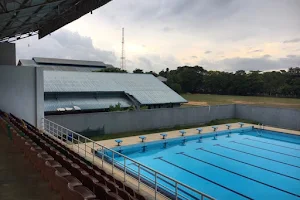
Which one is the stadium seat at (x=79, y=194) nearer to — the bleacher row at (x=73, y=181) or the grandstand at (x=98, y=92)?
the bleacher row at (x=73, y=181)

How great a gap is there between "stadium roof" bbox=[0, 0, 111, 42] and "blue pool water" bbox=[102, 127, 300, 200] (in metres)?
4.93

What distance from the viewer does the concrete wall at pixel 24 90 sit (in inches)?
348

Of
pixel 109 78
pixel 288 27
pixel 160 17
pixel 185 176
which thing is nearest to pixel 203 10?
pixel 160 17

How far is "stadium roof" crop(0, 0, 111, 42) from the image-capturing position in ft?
20.2

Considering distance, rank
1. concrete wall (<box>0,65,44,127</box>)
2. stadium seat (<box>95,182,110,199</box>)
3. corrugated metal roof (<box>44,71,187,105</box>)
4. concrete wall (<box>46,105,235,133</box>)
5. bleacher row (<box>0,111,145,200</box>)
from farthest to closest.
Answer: corrugated metal roof (<box>44,71,187,105</box>) < concrete wall (<box>46,105,235,133</box>) < concrete wall (<box>0,65,44,127</box>) < stadium seat (<box>95,182,110,199</box>) < bleacher row (<box>0,111,145,200</box>)

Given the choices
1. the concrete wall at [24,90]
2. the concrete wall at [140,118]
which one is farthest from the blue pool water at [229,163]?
the concrete wall at [24,90]

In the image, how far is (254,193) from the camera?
23.5ft

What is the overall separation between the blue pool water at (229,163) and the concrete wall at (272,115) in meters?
1.97

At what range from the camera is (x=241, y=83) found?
139 feet

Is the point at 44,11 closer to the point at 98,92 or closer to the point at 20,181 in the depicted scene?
the point at 20,181

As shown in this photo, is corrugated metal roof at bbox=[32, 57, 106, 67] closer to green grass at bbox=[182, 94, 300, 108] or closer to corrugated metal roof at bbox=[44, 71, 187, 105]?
green grass at bbox=[182, 94, 300, 108]

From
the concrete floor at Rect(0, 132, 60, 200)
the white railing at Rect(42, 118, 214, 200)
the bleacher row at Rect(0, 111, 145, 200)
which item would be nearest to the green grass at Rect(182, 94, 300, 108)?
the white railing at Rect(42, 118, 214, 200)

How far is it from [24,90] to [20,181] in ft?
19.6

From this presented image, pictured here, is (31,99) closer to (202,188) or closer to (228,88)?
(202,188)
